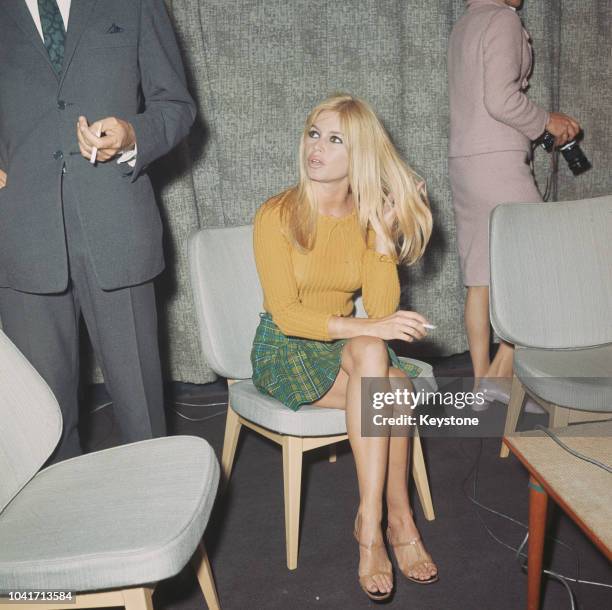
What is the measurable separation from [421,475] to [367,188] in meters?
0.75

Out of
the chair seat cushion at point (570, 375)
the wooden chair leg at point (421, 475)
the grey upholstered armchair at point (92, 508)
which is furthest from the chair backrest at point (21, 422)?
the chair seat cushion at point (570, 375)

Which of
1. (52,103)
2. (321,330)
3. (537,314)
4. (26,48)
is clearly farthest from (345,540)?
(26,48)

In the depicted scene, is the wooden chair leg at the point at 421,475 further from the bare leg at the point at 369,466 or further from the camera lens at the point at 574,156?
the camera lens at the point at 574,156

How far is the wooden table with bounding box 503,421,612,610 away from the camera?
3.38 ft

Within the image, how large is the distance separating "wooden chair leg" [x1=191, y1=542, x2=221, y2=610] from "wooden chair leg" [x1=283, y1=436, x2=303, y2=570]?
0.79ft

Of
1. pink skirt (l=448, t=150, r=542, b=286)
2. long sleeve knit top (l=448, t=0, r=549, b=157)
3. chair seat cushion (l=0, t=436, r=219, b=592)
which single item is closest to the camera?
chair seat cushion (l=0, t=436, r=219, b=592)

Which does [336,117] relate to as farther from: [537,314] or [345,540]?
[345,540]

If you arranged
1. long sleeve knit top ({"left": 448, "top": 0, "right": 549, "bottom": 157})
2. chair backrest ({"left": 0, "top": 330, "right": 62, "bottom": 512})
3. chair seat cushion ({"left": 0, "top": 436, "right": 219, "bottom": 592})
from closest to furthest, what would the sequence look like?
chair seat cushion ({"left": 0, "top": 436, "right": 219, "bottom": 592})
chair backrest ({"left": 0, "top": 330, "right": 62, "bottom": 512})
long sleeve knit top ({"left": 448, "top": 0, "right": 549, "bottom": 157})

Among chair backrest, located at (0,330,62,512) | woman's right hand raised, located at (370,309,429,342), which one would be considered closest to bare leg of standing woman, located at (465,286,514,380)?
woman's right hand raised, located at (370,309,429,342)

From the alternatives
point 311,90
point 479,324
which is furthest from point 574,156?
point 311,90

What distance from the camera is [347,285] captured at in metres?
1.72

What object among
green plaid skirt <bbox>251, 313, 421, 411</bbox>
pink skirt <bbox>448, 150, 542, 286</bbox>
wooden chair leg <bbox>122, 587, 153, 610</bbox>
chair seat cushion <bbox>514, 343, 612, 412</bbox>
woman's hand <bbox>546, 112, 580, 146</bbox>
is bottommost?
wooden chair leg <bbox>122, 587, 153, 610</bbox>

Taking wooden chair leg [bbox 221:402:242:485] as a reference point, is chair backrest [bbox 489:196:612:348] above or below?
above

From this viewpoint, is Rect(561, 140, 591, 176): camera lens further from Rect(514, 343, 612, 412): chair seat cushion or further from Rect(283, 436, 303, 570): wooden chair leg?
Rect(283, 436, 303, 570): wooden chair leg
